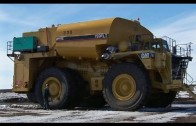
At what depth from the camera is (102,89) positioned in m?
18.5

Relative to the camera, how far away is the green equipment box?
2080cm

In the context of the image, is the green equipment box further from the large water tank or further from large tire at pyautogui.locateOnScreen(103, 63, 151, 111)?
large tire at pyautogui.locateOnScreen(103, 63, 151, 111)

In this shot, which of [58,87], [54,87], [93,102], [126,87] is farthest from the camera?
[93,102]

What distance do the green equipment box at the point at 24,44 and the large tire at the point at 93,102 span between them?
3.63 metres

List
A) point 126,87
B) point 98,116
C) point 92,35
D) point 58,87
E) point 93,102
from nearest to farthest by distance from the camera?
point 98,116 < point 126,87 < point 92,35 < point 58,87 < point 93,102

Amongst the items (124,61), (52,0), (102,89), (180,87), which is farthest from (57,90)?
(52,0)

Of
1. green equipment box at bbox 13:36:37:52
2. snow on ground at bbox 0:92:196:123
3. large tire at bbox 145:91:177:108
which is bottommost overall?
snow on ground at bbox 0:92:196:123

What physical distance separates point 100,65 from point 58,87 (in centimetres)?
227

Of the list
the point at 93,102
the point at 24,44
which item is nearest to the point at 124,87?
the point at 93,102

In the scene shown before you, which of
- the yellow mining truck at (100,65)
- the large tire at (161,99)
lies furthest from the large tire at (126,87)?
the large tire at (161,99)

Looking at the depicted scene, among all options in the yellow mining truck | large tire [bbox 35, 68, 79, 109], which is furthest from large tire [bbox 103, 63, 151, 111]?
large tire [bbox 35, 68, 79, 109]

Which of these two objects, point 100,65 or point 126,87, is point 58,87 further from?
point 126,87

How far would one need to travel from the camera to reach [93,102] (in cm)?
2092

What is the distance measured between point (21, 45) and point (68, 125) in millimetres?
9968
